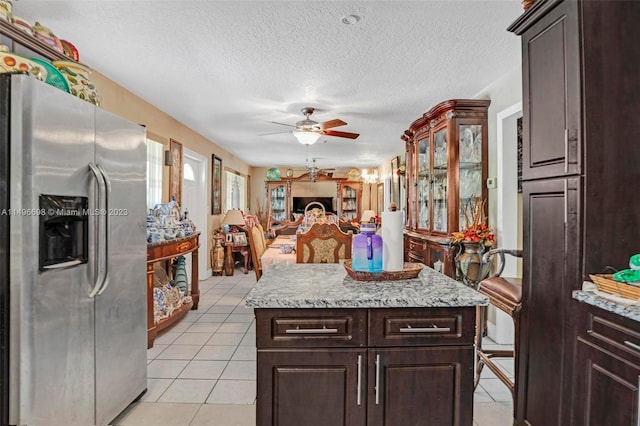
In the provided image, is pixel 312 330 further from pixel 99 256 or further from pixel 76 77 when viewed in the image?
pixel 76 77

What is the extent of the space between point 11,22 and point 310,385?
2.11m

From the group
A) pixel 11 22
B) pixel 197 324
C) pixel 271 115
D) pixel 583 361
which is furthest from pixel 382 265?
pixel 271 115

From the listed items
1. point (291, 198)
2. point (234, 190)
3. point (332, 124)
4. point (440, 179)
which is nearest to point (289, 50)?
point (332, 124)

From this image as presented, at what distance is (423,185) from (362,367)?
3.02 metres

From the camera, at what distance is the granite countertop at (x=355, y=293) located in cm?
133

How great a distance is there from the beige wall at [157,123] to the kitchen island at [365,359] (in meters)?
2.65

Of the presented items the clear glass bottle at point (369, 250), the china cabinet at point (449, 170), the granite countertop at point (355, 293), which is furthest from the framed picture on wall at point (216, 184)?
the clear glass bottle at point (369, 250)

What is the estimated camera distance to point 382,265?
1670 mm

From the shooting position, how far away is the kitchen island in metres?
1.33

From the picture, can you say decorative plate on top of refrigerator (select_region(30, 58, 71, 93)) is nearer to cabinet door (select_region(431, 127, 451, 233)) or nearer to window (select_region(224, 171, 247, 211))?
cabinet door (select_region(431, 127, 451, 233))

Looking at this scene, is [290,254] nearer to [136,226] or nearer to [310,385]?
[136,226]

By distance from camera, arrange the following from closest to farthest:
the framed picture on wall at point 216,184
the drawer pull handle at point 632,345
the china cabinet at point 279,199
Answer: the drawer pull handle at point 632,345 < the framed picture on wall at point 216,184 < the china cabinet at point 279,199

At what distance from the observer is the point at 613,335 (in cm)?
121

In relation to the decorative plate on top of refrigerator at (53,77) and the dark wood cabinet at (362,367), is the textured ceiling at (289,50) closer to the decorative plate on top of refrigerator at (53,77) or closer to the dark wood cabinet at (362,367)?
the decorative plate on top of refrigerator at (53,77)
